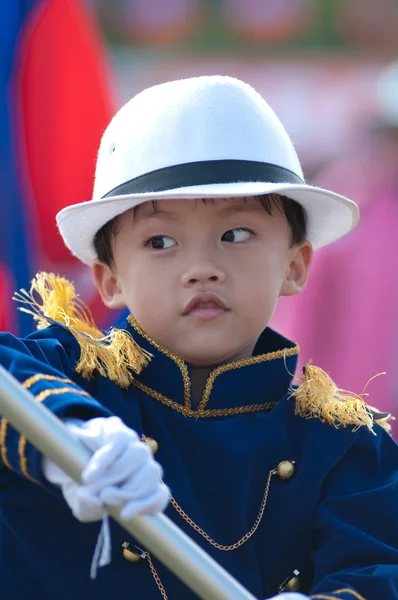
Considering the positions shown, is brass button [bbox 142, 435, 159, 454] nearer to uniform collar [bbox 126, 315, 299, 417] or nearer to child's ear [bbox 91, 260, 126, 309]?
uniform collar [bbox 126, 315, 299, 417]

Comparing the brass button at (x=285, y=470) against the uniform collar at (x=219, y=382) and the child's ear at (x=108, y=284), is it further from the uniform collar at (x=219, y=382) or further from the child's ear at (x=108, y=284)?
the child's ear at (x=108, y=284)

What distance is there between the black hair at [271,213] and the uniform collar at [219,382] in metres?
0.15

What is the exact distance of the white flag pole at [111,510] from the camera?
4.01ft

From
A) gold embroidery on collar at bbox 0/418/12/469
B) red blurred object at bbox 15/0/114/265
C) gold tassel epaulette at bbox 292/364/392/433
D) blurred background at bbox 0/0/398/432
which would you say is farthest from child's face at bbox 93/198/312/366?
red blurred object at bbox 15/0/114/265

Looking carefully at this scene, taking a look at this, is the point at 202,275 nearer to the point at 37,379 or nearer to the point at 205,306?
the point at 205,306

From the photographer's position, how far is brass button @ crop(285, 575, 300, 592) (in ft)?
5.55

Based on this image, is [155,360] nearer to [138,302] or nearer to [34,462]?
[138,302]

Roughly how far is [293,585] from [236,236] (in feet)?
1.79

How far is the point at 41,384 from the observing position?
148 centimetres

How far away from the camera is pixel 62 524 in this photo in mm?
1648

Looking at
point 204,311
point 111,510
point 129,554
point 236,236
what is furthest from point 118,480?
point 236,236

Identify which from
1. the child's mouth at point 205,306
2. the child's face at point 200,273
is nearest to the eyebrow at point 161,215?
the child's face at point 200,273

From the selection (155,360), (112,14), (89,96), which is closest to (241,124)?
(155,360)

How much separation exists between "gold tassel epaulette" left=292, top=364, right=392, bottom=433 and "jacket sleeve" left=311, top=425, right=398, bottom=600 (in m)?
0.02
